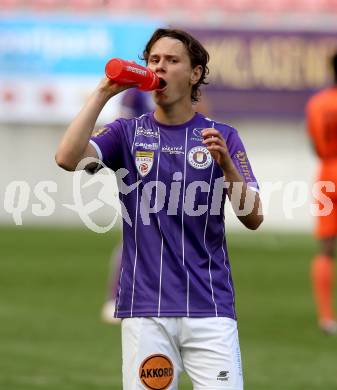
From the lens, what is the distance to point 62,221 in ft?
90.4

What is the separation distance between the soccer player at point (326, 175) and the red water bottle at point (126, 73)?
637 cm

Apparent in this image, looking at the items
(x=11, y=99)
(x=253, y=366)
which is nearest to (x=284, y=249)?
(x=11, y=99)

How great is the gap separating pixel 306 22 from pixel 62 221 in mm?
6986

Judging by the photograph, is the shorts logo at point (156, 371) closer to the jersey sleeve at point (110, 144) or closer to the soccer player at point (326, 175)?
the jersey sleeve at point (110, 144)

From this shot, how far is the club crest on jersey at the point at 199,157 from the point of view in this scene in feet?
16.6

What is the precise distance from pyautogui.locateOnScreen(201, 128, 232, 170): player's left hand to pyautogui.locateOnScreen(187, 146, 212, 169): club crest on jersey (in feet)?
0.80

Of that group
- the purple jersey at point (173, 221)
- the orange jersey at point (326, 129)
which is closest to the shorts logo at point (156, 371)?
the purple jersey at point (173, 221)

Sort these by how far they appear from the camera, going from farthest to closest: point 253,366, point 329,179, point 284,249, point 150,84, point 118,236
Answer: point 118,236
point 284,249
point 329,179
point 253,366
point 150,84

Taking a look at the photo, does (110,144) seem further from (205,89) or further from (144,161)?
(205,89)

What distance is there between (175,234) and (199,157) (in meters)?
0.33

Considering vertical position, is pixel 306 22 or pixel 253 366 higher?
pixel 306 22

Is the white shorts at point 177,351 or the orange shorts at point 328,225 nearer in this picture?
the white shorts at point 177,351

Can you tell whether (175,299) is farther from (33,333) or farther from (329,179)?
(329,179)

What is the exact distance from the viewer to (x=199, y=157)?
5.06 metres
